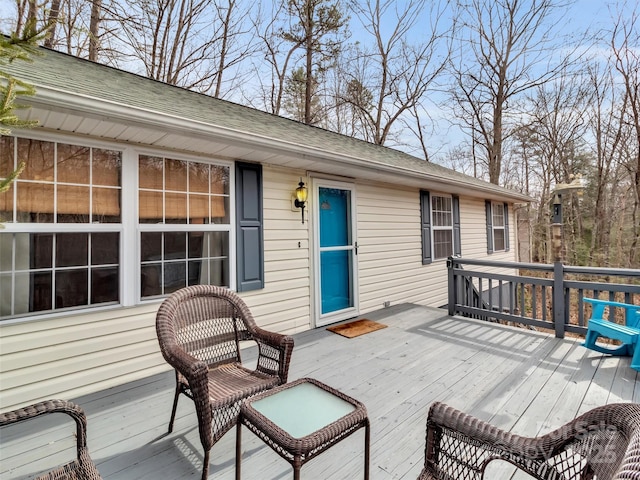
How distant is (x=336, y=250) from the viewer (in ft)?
15.4

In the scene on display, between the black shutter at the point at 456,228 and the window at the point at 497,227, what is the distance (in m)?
1.69

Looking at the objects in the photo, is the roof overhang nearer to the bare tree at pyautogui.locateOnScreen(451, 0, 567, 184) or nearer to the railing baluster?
the railing baluster

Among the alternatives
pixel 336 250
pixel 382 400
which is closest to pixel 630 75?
pixel 336 250

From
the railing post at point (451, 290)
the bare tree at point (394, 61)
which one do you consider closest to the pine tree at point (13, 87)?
the railing post at point (451, 290)

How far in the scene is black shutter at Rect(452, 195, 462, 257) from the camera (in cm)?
695

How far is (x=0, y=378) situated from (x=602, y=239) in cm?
1699

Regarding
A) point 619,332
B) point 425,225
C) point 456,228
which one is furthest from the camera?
point 456,228

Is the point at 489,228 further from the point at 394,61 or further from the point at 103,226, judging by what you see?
the point at 103,226

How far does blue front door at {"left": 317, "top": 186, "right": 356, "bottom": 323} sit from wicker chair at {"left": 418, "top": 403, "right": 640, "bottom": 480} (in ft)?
10.2

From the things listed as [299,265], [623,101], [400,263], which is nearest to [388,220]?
[400,263]

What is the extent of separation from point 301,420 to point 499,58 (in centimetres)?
1467

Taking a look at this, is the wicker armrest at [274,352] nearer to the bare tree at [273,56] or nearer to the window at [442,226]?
the window at [442,226]

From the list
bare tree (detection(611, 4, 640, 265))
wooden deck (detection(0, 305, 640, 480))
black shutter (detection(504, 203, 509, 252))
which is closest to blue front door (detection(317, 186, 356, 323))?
wooden deck (detection(0, 305, 640, 480))

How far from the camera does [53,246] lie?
8.17ft
